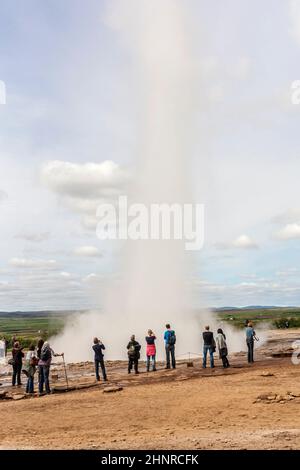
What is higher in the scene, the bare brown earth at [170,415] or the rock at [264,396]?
the rock at [264,396]

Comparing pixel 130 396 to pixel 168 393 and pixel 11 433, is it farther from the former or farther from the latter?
pixel 11 433

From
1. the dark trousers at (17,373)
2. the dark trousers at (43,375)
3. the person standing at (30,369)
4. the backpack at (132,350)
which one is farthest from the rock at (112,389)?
the dark trousers at (17,373)

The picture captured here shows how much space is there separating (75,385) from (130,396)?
4.42 meters

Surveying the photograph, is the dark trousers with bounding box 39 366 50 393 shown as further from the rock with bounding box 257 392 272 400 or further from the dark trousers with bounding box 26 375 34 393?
the rock with bounding box 257 392 272 400

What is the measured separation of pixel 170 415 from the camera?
490 inches

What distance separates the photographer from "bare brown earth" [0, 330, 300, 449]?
995 centimetres

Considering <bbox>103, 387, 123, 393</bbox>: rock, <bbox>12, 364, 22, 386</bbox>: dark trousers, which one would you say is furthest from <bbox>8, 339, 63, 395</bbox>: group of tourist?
<bbox>103, 387, 123, 393</bbox>: rock

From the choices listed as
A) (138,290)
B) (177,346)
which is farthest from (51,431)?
(138,290)

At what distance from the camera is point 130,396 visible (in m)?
15.0

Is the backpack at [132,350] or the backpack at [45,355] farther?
the backpack at [132,350]

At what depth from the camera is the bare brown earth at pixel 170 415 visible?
9.95 metres

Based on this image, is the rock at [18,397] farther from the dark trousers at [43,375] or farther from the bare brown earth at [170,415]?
the dark trousers at [43,375]

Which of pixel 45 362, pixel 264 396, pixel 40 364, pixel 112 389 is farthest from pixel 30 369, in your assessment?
pixel 264 396

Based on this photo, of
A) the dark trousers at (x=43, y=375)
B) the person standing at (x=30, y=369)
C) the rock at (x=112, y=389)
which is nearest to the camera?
the rock at (x=112, y=389)
